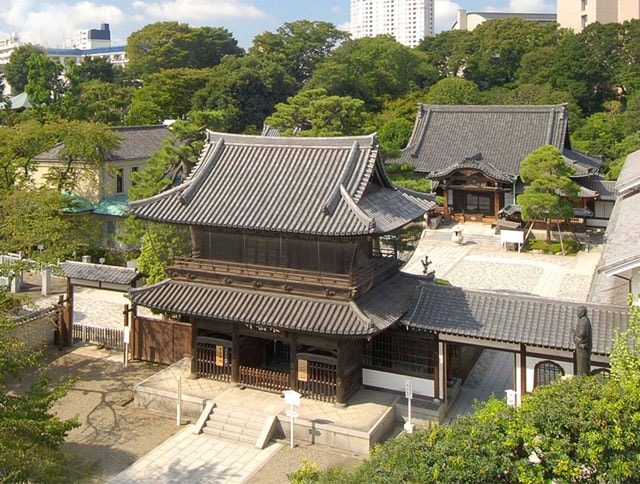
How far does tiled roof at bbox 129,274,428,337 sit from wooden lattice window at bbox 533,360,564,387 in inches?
162

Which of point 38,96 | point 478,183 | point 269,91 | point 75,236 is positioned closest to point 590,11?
point 269,91

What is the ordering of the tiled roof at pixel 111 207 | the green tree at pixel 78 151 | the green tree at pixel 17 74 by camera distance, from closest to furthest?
the green tree at pixel 78 151, the tiled roof at pixel 111 207, the green tree at pixel 17 74

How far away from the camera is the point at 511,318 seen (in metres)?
18.8

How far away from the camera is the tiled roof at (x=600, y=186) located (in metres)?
43.8

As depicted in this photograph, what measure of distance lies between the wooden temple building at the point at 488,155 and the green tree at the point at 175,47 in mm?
49449

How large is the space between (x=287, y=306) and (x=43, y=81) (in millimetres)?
50769

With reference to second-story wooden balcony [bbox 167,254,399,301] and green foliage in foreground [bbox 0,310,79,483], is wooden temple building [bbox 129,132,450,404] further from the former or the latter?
green foliage in foreground [bbox 0,310,79,483]

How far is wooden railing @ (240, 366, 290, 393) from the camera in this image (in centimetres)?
2033

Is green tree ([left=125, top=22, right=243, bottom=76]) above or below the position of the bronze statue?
above

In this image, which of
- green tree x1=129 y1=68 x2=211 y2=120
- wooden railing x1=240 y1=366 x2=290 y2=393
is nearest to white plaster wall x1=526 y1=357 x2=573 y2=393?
wooden railing x1=240 y1=366 x2=290 y2=393

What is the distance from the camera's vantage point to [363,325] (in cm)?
1800

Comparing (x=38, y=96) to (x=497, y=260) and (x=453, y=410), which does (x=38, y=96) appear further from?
(x=453, y=410)

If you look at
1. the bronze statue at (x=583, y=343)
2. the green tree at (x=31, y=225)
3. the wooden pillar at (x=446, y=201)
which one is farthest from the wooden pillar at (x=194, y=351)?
the wooden pillar at (x=446, y=201)

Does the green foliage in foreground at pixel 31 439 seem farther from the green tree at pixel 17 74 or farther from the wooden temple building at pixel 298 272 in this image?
the green tree at pixel 17 74
